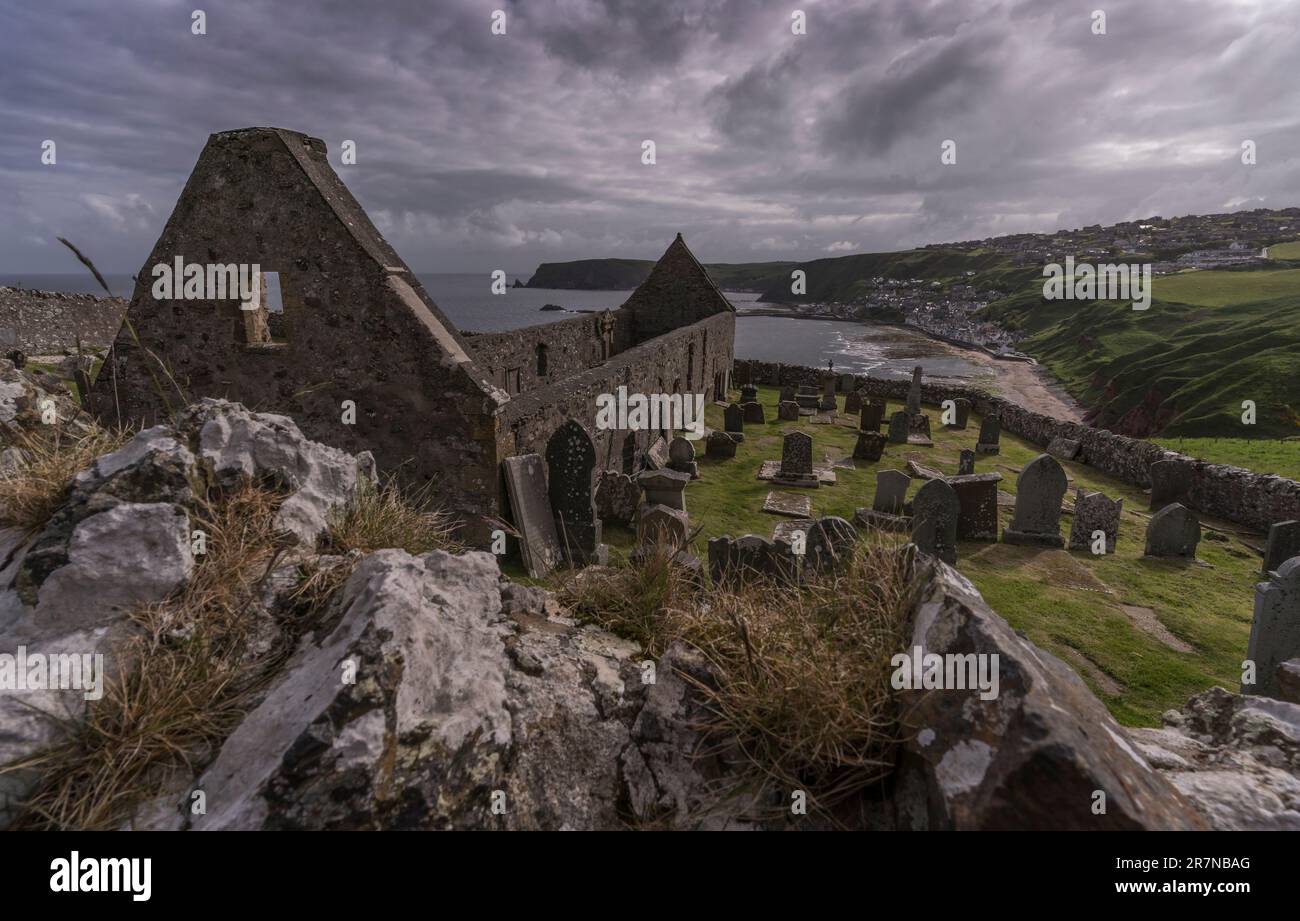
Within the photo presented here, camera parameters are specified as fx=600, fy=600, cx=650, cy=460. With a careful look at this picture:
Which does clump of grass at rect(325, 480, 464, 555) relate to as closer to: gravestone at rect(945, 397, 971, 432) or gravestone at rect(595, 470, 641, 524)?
gravestone at rect(595, 470, 641, 524)

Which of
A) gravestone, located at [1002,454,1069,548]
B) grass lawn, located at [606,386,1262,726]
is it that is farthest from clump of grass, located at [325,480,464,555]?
gravestone, located at [1002,454,1069,548]

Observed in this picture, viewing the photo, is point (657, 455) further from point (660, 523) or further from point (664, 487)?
point (660, 523)

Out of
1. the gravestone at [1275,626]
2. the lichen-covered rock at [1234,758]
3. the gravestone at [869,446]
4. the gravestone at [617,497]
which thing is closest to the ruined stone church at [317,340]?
the gravestone at [617,497]

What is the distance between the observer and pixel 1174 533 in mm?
11086

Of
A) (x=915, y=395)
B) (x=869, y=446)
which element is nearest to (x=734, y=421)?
(x=869, y=446)

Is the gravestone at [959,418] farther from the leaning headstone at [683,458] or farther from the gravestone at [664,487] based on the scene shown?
A: the gravestone at [664,487]

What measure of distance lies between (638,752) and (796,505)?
11064 millimetres

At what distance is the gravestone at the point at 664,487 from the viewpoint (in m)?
10.8

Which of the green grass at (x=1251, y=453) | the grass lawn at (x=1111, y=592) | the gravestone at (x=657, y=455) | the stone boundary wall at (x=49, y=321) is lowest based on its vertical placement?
the grass lawn at (x=1111, y=592)

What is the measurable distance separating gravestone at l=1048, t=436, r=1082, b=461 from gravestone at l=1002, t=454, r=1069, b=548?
30.9 feet

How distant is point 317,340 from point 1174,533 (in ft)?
48.6

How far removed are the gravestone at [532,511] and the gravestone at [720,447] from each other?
817 centimetres

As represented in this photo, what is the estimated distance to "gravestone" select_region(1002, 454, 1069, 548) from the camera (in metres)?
11.4
